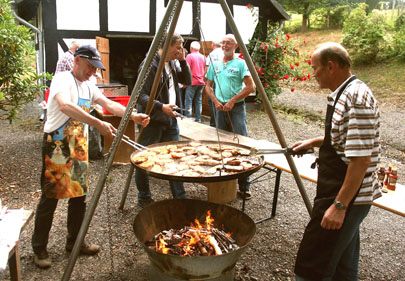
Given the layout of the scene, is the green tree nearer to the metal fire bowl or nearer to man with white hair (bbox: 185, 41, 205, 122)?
the metal fire bowl

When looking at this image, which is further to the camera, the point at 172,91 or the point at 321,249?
the point at 172,91

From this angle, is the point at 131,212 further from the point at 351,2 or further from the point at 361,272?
the point at 351,2

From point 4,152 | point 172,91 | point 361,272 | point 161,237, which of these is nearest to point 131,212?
point 161,237

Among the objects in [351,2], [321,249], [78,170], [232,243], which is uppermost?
[351,2]

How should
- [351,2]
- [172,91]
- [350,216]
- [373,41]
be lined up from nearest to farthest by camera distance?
[350,216] < [172,91] < [373,41] < [351,2]

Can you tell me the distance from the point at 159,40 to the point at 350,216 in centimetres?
213

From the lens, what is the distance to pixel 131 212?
465 centimetres

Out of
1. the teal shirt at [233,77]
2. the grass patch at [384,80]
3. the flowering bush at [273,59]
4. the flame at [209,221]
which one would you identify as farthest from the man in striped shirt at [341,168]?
the grass patch at [384,80]

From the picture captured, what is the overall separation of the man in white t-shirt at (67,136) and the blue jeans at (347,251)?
2.09 metres

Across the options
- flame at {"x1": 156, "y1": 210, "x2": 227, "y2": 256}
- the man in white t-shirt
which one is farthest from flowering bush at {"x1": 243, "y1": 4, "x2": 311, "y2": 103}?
the man in white t-shirt

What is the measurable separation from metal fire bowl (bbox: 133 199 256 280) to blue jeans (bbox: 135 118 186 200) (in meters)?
1.05

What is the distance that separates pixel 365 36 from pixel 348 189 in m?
20.3

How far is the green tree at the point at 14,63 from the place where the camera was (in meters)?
5.13

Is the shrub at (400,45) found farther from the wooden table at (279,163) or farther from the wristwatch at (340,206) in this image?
the wristwatch at (340,206)
